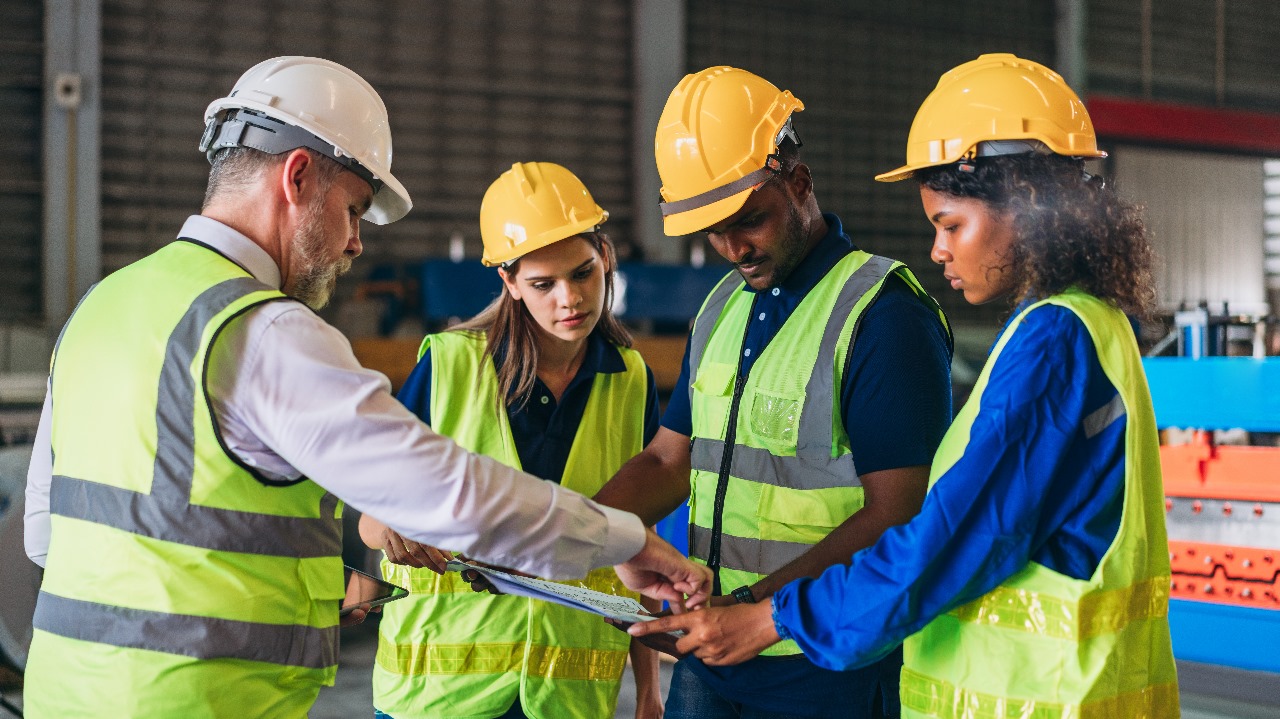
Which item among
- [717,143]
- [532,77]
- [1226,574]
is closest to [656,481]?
[717,143]

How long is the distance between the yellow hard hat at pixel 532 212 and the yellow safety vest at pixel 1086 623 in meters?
1.46

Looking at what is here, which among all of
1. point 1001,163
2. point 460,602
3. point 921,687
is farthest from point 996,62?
point 460,602

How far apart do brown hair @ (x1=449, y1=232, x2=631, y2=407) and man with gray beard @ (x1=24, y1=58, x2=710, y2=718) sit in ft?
3.39

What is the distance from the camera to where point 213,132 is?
77.1 inches

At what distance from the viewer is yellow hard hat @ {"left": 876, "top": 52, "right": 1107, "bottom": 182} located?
182 cm

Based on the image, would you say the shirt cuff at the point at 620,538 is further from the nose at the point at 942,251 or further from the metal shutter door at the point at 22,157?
the metal shutter door at the point at 22,157

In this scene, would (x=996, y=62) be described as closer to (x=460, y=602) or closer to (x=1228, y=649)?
(x=460, y=602)

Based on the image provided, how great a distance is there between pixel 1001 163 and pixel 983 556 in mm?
641

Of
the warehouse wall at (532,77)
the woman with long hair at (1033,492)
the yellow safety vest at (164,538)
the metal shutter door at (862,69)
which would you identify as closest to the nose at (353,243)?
the yellow safety vest at (164,538)

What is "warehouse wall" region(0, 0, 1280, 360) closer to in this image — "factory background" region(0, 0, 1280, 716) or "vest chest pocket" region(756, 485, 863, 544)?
"factory background" region(0, 0, 1280, 716)

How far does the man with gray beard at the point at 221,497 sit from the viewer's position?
1.61 metres

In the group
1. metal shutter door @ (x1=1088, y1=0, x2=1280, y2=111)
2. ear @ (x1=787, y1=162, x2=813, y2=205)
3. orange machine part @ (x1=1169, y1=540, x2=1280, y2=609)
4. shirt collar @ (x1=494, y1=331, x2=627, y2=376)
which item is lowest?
orange machine part @ (x1=1169, y1=540, x2=1280, y2=609)

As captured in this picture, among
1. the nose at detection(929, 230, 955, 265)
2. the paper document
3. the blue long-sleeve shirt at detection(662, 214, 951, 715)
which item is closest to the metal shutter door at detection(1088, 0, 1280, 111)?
the blue long-sleeve shirt at detection(662, 214, 951, 715)

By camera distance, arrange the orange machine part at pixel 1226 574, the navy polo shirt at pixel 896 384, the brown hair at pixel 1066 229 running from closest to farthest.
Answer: the brown hair at pixel 1066 229 < the navy polo shirt at pixel 896 384 < the orange machine part at pixel 1226 574
